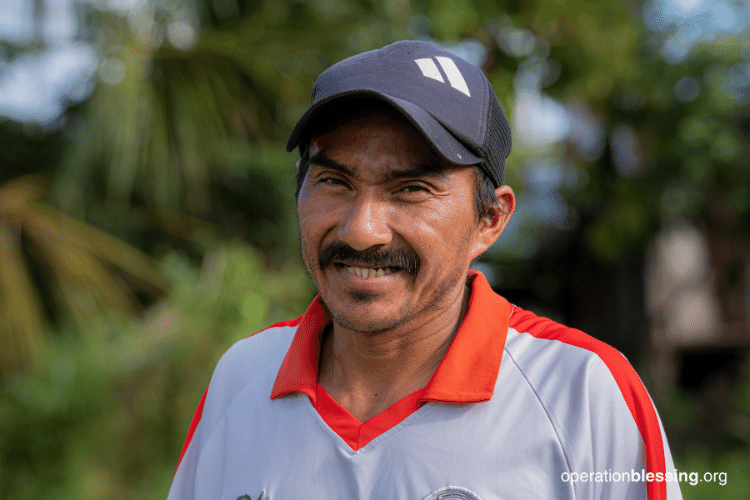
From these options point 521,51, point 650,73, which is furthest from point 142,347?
point 650,73

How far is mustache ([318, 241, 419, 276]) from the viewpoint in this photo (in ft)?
4.18

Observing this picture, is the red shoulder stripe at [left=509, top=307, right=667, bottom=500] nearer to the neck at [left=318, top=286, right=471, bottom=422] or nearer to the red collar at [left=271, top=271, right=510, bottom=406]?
the red collar at [left=271, top=271, right=510, bottom=406]

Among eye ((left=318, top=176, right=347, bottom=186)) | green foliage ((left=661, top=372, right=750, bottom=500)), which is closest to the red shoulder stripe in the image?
eye ((left=318, top=176, right=347, bottom=186))

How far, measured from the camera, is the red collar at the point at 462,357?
1.26 m

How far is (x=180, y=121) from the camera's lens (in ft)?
12.8

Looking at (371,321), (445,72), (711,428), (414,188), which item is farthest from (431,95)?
(711,428)

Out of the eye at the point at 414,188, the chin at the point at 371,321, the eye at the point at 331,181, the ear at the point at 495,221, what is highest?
the eye at the point at 331,181

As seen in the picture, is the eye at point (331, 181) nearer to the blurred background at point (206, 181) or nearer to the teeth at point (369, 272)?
the teeth at point (369, 272)

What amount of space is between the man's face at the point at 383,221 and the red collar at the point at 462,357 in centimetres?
12

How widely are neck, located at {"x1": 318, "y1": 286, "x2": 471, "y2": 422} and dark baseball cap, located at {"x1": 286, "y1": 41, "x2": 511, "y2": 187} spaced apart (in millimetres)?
354

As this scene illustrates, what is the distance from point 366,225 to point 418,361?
1.20ft

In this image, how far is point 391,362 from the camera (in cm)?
142

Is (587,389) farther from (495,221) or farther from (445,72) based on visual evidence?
(445,72)

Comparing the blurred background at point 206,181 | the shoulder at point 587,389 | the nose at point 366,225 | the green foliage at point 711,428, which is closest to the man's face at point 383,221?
the nose at point 366,225
